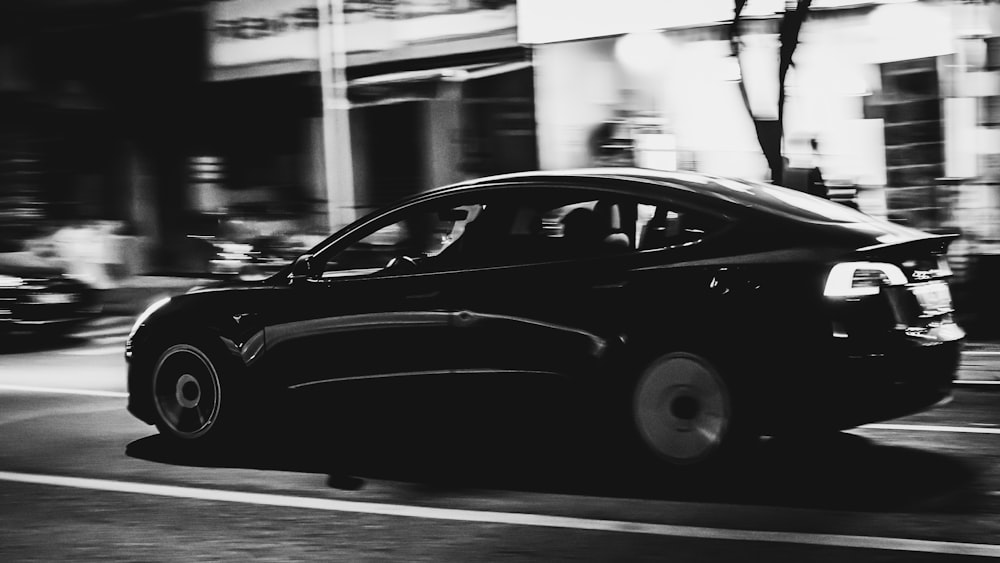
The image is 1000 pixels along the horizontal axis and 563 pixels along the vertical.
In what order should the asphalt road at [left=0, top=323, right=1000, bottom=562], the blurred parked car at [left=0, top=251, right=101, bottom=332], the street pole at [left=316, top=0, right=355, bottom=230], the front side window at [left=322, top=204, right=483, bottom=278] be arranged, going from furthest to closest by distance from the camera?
the street pole at [left=316, top=0, right=355, bottom=230], the blurred parked car at [left=0, top=251, right=101, bottom=332], the front side window at [left=322, top=204, right=483, bottom=278], the asphalt road at [left=0, top=323, right=1000, bottom=562]

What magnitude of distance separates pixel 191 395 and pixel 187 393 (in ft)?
0.12

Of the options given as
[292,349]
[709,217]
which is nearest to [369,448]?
[292,349]

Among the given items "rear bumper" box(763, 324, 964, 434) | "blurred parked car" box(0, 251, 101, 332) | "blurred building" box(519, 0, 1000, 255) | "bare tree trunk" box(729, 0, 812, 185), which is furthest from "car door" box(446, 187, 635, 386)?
"blurred parked car" box(0, 251, 101, 332)

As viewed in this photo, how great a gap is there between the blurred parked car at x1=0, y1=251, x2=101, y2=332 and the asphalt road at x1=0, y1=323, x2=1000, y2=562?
598cm

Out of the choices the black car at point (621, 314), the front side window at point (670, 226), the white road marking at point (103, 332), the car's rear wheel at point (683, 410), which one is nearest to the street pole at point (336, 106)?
the white road marking at point (103, 332)

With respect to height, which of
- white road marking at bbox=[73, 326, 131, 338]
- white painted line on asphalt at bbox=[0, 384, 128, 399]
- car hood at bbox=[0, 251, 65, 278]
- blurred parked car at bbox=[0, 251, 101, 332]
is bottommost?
white painted line on asphalt at bbox=[0, 384, 128, 399]

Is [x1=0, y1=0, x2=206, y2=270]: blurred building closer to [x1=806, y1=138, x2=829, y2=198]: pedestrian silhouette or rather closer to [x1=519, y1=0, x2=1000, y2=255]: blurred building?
[x1=519, y1=0, x2=1000, y2=255]: blurred building

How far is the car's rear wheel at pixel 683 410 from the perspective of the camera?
7.18m

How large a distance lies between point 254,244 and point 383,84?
248cm

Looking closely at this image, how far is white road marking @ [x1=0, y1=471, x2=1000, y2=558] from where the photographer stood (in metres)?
5.79

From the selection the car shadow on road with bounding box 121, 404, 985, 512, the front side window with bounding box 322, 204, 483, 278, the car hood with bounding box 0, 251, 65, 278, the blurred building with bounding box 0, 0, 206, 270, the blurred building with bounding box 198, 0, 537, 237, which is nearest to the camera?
the car shadow on road with bounding box 121, 404, 985, 512

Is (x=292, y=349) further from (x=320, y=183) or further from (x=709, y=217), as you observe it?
(x=320, y=183)

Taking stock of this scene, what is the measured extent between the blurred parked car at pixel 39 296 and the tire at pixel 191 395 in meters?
6.93

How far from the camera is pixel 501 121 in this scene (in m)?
17.6
